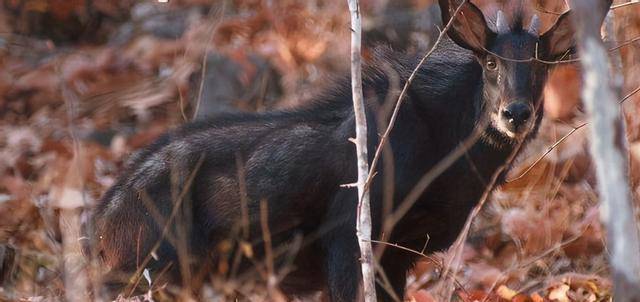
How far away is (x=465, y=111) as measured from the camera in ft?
24.1

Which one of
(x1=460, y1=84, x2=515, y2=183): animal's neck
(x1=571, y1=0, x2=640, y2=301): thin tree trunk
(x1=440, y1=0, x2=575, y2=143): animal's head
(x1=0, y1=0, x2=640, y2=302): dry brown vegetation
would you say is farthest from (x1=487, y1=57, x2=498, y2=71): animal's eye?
(x1=571, y1=0, x2=640, y2=301): thin tree trunk

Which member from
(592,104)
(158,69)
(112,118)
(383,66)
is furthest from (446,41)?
(158,69)

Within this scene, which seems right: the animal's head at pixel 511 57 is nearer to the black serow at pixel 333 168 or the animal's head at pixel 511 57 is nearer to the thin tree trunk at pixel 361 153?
the black serow at pixel 333 168

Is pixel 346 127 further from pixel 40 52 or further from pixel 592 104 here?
pixel 40 52

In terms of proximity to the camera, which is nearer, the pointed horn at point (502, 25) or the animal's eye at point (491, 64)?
the animal's eye at point (491, 64)

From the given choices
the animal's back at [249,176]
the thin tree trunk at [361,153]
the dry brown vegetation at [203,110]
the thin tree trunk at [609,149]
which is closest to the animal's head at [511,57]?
the animal's back at [249,176]

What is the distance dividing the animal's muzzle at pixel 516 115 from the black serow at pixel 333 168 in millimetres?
32

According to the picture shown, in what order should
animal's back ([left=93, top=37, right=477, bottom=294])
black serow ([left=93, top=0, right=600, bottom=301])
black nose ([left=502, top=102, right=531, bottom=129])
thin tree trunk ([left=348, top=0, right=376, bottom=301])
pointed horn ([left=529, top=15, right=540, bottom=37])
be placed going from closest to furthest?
thin tree trunk ([left=348, top=0, right=376, bottom=301]), black nose ([left=502, top=102, right=531, bottom=129]), black serow ([left=93, top=0, right=600, bottom=301]), pointed horn ([left=529, top=15, right=540, bottom=37]), animal's back ([left=93, top=37, right=477, bottom=294])

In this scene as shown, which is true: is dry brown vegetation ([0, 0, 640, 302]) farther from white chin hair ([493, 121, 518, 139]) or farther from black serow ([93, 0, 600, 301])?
white chin hair ([493, 121, 518, 139])

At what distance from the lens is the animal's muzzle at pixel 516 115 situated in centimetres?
671

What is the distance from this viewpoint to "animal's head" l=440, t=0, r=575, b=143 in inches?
267

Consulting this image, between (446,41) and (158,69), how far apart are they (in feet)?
21.9

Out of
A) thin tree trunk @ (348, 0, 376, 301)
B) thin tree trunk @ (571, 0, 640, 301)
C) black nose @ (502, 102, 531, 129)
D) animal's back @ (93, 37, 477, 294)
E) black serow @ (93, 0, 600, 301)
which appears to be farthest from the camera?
animal's back @ (93, 37, 477, 294)

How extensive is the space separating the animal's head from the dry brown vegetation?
456 millimetres
